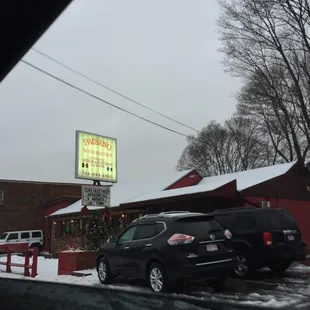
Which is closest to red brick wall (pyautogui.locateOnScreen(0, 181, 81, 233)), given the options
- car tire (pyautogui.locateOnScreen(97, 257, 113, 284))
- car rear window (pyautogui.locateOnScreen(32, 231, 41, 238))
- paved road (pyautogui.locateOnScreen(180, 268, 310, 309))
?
→ car rear window (pyautogui.locateOnScreen(32, 231, 41, 238))

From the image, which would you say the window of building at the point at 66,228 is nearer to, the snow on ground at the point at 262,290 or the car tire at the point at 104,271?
the snow on ground at the point at 262,290

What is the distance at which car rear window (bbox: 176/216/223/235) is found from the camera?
984cm

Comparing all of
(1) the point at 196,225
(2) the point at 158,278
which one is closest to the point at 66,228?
(2) the point at 158,278

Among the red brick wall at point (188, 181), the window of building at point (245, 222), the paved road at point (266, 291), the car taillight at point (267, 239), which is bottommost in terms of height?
the paved road at point (266, 291)

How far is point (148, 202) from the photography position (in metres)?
20.4

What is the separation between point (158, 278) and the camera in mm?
9727

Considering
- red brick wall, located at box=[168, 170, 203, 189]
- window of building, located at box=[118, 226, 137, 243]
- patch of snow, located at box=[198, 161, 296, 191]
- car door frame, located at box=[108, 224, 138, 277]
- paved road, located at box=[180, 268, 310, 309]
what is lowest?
paved road, located at box=[180, 268, 310, 309]

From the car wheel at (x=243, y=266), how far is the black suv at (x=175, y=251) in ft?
5.04

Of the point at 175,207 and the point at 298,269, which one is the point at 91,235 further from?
the point at 298,269

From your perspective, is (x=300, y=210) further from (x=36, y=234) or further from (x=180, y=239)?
(x=36, y=234)

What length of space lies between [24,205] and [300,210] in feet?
95.5

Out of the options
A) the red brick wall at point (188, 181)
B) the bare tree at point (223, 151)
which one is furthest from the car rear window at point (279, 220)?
the bare tree at point (223, 151)

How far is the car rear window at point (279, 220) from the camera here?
11828 mm

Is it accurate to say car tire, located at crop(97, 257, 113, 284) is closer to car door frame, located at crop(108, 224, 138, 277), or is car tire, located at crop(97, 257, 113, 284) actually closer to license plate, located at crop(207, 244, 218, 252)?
car door frame, located at crop(108, 224, 138, 277)
